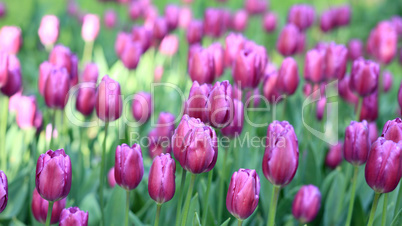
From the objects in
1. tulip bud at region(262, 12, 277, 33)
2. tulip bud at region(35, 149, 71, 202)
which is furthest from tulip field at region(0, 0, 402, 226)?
tulip bud at region(262, 12, 277, 33)

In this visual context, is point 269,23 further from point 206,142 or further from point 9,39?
point 206,142

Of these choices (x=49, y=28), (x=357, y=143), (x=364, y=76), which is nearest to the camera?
(x=357, y=143)

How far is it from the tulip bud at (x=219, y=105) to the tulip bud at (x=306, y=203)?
1.45ft

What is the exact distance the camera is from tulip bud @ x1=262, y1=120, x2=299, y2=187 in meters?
1.26

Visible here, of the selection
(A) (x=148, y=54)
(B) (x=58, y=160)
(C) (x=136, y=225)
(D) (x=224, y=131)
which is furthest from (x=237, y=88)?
(A) (x=148, y=54)

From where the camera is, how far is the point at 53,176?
1.27 m

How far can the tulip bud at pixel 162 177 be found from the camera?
1301 mm

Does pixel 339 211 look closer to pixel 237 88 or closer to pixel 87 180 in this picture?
pixel 237 88

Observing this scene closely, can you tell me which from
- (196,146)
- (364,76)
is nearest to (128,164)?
(196,146)

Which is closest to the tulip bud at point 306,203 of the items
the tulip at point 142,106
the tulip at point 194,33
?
the tulip at point 142,106

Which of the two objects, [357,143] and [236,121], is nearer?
[357,143]

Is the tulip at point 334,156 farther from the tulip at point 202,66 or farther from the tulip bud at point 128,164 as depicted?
the tulip bud at point 128,164

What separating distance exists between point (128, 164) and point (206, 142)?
245 millimetres

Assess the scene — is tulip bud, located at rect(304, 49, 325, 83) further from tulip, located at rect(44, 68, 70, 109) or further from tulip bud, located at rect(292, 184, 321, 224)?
tulip, located at rect(44, 68, 70, 109)
